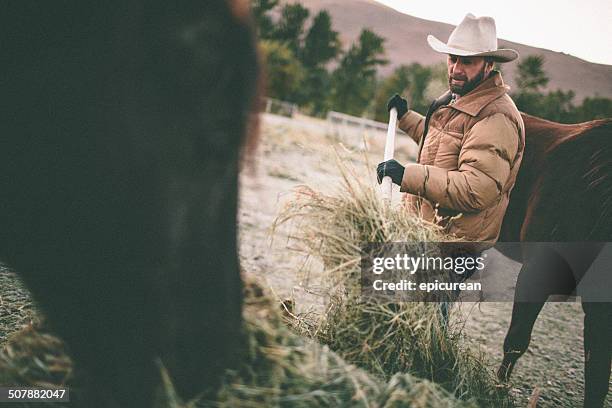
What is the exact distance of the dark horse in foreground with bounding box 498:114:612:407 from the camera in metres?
1.89

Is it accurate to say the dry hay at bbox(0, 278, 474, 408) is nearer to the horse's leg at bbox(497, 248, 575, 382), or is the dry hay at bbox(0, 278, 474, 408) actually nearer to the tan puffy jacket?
the tan puffy jacket

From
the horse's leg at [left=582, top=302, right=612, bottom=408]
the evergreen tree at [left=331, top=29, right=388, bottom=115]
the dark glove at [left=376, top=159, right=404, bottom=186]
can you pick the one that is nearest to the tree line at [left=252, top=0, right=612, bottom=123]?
the evergreen tree at [left=331, top=29, right=388, bottom=115]

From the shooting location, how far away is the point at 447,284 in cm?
159

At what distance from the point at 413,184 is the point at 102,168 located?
4.17ft

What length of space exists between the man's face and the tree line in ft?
1.79

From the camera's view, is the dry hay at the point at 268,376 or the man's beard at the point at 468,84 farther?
the man's beard at the point at 468,84

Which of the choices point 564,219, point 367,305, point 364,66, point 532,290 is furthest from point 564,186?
point 364,66

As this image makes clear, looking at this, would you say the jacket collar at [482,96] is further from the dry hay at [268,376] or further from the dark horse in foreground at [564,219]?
the dry hay at [268,376]

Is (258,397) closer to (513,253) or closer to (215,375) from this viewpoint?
(215,375)

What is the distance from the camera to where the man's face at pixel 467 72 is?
177cm

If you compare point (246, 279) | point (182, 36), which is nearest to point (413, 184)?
point (246, 279)

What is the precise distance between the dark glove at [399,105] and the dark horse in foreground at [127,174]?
150 centimetres

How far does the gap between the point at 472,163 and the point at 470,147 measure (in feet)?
0.25

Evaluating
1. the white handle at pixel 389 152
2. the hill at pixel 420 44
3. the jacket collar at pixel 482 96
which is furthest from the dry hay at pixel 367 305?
Answer: the hill at pixel 420 44
